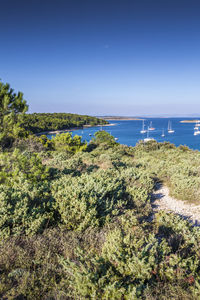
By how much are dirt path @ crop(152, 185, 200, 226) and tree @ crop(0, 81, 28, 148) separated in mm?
8242

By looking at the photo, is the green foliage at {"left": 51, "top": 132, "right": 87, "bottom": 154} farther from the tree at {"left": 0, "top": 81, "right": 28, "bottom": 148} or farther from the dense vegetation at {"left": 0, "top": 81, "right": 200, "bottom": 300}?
the dense vegetation at {"left": 0, "top": 81, "right": 200, "bottom": 300}

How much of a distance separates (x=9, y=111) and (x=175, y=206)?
35.9 feet

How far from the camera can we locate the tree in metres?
9.95

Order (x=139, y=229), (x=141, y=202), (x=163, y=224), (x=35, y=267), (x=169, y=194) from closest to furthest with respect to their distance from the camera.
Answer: (x=35, y=267) → (x=139, y=229) → (x=163, y=224) → (x=141, y=202) → (x=169, y=194)

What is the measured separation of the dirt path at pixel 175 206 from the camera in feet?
16.3

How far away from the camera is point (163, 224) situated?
3727 mm

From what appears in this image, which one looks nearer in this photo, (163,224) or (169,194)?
(163,224)

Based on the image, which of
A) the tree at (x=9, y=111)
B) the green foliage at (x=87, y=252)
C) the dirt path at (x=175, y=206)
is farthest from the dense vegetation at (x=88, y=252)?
the tree at (x=9, y=111)

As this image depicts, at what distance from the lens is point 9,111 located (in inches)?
438

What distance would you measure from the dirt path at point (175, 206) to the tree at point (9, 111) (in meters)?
8.24

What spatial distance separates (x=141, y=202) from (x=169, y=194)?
2078 mm

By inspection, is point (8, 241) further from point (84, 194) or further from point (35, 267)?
point (84, 194)

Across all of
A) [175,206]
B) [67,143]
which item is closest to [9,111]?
[175,206]

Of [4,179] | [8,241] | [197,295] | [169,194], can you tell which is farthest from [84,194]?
[169,194]
